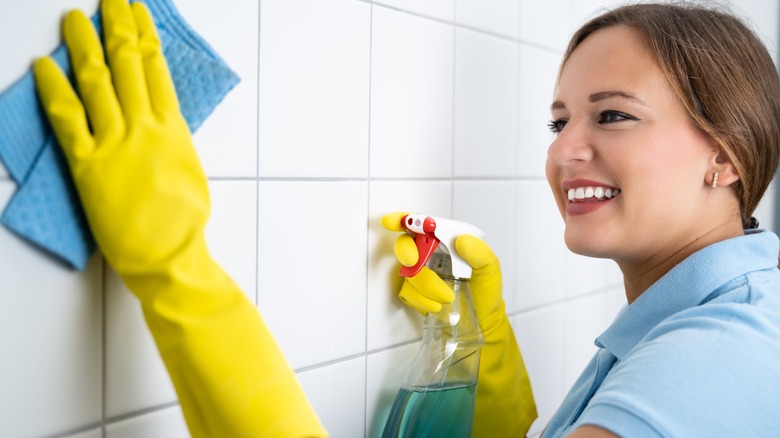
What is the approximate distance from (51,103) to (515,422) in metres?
0.83

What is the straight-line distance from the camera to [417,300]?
1.00m

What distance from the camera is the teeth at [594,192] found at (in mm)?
965

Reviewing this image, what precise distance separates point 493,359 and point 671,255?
31 cm

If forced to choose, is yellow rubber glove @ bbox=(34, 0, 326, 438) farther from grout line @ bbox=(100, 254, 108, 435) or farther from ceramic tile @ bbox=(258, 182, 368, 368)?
ceramic tile @ bbox=(258, 182, 368, 368)

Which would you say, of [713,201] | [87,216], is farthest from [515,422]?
[87,216]

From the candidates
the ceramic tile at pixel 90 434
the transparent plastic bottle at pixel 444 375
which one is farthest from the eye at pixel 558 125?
the ceramic tile at pixel 90 434

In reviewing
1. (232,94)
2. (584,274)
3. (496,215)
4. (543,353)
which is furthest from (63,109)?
(584,274)

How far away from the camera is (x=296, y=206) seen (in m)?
0.89

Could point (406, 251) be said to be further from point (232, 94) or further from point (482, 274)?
point (232, 94)

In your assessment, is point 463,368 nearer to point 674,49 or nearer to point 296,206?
point 296,206

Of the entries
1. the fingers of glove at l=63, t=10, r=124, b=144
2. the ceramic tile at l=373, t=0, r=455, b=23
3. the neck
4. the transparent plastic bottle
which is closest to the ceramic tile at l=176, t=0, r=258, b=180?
the fingers of glove at l=63, t=10, r=124, b=144

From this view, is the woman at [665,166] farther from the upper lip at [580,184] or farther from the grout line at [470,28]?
the grout line at [470,28]

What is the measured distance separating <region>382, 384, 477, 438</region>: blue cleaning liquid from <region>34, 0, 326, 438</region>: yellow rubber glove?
31cm

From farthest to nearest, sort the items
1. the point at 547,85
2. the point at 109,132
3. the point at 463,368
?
1. the point at 547,85
2. the point at 463,368
3. the point at 109,132
